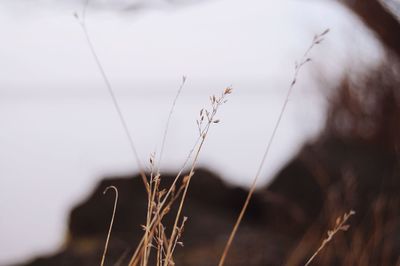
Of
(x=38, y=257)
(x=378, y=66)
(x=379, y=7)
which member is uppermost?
(x=379, y=7)

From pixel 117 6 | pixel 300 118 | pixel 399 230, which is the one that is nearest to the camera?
pixel 117 6

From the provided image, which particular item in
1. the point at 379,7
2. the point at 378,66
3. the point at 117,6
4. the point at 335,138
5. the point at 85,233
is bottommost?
the point at 85,233

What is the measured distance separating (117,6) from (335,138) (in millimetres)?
2379

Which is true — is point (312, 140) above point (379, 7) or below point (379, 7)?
below

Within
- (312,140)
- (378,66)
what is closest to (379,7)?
(378,66)

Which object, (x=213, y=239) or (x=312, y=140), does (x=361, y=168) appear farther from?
(x=213, y=239)

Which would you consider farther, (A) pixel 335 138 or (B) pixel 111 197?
(B) pixel 111 197

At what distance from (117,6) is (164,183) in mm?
2724

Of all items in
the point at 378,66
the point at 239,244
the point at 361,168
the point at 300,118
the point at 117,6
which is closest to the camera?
the point at 117,6

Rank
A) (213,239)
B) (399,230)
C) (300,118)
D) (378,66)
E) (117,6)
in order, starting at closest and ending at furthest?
(117,6)
(399,230)
(378,66)
(213,239)
(300,118)

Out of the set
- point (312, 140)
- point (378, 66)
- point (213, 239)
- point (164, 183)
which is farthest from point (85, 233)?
point (378, 66)

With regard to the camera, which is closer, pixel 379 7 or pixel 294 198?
pixel 379 7

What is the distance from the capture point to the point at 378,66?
3479 mm

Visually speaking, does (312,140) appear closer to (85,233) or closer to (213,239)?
(213,239)
